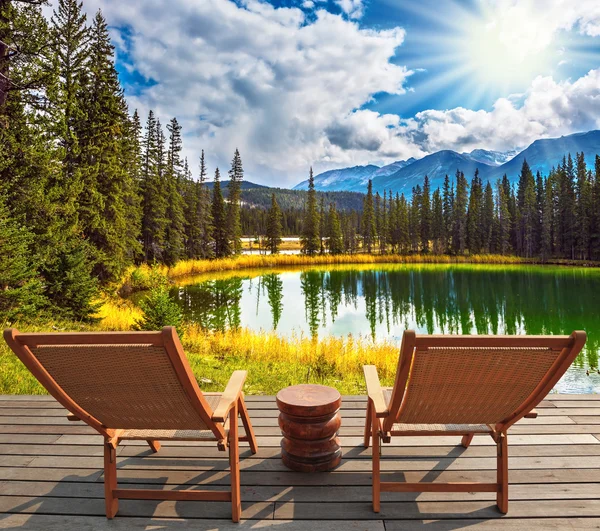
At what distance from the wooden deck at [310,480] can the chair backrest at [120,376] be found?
51 centimetres

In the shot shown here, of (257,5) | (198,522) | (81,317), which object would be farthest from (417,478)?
(257,5)

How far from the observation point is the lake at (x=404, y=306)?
1316cm

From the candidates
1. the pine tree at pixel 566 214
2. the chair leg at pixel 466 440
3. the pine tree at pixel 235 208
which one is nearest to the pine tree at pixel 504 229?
the pine tree at pixel 566 214

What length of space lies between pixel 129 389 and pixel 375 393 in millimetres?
1307

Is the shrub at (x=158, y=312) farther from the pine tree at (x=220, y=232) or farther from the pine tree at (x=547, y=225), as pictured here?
the pine tree at (x=547, y=225)

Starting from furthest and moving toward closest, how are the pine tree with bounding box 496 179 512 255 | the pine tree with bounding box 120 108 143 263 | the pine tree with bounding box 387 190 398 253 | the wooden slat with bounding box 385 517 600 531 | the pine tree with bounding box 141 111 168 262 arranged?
1. the pine tree with bounding box 387 190 398 253
2. the pine tree with bounding box 496 179 512 255
3. the pine tree with bounding box 141 111 168 262
4. the pine tree with bounding box 120 108 143 263
5. the wooden slat with bounding box 385 517 600 531

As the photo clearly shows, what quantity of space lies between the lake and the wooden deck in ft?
18.1

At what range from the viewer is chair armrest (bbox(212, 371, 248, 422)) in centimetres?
203

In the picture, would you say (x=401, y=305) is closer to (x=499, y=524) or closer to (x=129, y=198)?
(x=129, y=198)

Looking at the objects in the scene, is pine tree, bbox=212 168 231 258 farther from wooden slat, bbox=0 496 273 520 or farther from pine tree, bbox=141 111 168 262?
wooden slat, bbox=0 496 273 520

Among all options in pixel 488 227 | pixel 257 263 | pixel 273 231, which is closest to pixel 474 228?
pixel 488 227

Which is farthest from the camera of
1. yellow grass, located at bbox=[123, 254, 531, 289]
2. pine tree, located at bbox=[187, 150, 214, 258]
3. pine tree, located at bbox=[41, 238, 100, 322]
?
pine tree, located at bbox=[187, 150, 214, 258]

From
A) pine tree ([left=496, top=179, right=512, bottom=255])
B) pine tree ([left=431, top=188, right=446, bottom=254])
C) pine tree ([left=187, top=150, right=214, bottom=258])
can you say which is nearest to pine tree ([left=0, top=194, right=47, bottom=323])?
pine tree ([left=187, top=150, right=214, bottom=258])

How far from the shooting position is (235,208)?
3912 centimetres
